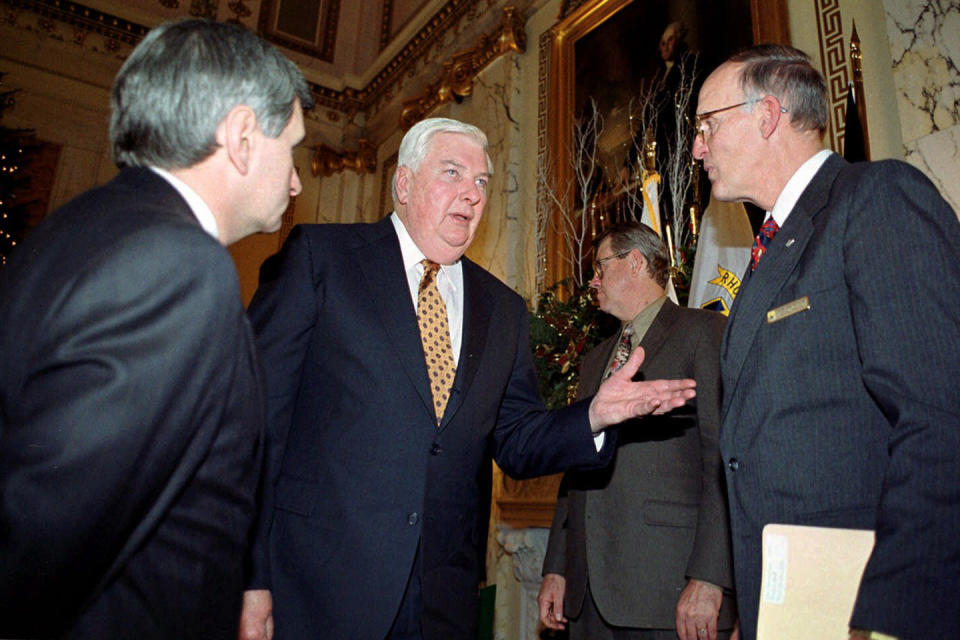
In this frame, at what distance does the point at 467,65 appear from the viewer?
6.54 meters

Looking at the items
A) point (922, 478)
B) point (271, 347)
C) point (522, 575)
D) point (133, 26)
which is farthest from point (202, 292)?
point (133, 26)

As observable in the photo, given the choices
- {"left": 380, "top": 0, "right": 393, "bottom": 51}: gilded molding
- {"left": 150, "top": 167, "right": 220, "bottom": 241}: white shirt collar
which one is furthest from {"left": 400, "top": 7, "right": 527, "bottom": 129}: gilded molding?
{"left": 150, "top": 167, "right": 220, "bottom": 241}: white shirt collar

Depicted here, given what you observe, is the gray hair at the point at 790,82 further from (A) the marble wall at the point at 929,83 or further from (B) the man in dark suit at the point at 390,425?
(A) the marble wall at the point at 929,83

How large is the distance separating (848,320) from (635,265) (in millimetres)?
1558

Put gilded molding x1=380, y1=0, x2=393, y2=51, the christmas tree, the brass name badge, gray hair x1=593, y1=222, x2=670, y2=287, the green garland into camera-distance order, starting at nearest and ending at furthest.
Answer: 1. the brass name badge
2. gray hair x1=593, y1=222, x2=670, y2=287
3. the green garland
4. the christmas tree
5. gilded molding x1=380, y1=0, x2=393, y2=51

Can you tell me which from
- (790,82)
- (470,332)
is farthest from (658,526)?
(790,82)

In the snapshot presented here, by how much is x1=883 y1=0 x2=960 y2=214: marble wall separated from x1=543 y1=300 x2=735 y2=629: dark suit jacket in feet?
3.96

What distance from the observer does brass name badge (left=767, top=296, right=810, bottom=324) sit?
1.38 meters

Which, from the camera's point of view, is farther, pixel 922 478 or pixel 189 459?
pixel 922 478

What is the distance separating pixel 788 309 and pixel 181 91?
1.24 meters

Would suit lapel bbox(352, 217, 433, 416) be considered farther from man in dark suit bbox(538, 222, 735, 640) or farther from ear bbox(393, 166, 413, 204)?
man in dark suit bbox(538, 222, 735, 640)

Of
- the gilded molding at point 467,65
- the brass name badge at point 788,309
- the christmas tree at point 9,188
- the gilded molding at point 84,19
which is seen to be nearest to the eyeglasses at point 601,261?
the brass name badge at point 788,309

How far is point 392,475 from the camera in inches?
65.5

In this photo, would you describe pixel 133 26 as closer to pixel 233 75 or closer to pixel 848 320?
pixel 233 75
